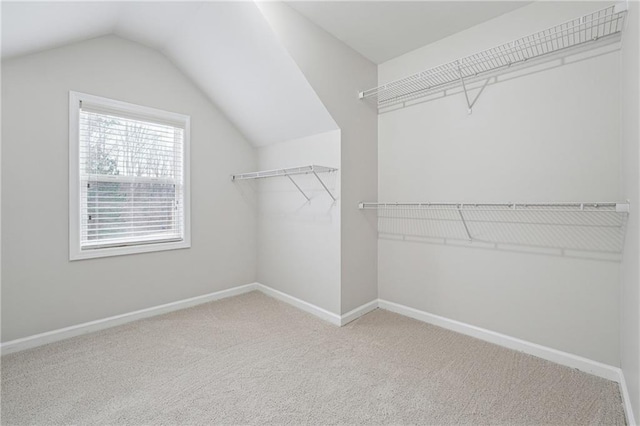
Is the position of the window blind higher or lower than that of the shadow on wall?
higher

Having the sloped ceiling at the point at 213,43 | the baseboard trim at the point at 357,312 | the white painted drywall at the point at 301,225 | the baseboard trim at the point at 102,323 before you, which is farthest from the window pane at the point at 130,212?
the baseboard trim at the point at 357,312

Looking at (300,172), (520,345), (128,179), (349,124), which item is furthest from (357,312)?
(128,179)

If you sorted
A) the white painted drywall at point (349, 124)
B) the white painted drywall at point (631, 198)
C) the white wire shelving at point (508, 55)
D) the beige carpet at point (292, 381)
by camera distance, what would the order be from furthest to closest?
the white painted drywall at point (349, 124) → the white wire shelving at point (508, 55) → the beige carpet at point (292, 381) → the white painted drywall at point (631, 198)

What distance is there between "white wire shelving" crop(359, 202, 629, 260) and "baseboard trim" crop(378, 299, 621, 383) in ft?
2.07

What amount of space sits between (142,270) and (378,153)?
233 centimetres

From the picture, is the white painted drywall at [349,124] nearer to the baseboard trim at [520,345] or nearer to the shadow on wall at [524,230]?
the shadow on wall at [524,230]

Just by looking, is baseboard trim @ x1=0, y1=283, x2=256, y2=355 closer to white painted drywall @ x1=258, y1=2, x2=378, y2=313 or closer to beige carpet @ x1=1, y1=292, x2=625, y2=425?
beige carpet @ x1=1, y1=292, x2=625, y2=425

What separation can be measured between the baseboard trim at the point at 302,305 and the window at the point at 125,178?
0.94m

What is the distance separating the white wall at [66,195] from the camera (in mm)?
1934

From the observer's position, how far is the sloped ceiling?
1.73m

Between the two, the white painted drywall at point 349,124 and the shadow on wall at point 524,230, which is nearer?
the shadow on wall at point 524,230

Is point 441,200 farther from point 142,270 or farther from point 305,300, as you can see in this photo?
point 142,270

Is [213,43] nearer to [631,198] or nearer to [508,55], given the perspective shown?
[508,55]

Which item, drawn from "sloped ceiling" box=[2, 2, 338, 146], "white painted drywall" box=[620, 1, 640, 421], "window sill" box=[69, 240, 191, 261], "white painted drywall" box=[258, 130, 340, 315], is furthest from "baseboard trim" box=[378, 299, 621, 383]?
"window sill" box=[69, 240, 191, 261]
